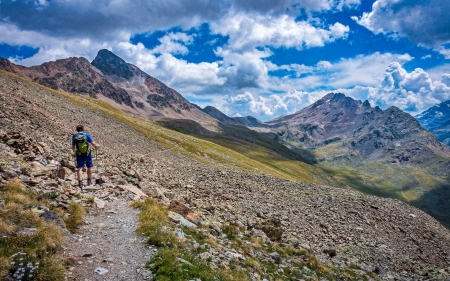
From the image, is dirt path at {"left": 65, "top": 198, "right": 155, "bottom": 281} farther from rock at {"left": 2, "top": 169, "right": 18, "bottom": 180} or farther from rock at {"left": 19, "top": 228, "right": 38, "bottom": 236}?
rock at {"left": 2, "top": 169, "right": 18, "bottom": 180}

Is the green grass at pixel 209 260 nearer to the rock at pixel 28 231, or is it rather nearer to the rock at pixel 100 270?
the rock at pixel 100 270

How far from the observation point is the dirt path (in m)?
11.0

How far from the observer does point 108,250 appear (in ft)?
42.2

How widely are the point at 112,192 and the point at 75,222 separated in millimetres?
6738

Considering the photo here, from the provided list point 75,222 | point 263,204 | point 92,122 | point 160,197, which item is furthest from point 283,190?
point 92,122

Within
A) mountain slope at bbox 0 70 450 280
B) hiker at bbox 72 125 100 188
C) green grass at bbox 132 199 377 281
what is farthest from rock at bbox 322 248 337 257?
hiker at bbox 72 125 100 188

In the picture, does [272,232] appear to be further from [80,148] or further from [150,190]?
[80,148]

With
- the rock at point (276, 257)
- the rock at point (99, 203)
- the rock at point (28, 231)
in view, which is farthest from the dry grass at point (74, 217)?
the rock at point (276, 257)

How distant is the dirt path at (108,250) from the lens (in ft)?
36.1

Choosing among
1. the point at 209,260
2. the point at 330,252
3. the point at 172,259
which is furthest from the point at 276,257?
the point at 330,252

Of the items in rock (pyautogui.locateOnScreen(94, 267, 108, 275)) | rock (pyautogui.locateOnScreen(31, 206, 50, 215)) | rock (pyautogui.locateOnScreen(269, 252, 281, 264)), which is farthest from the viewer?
rock (pyautogui.locateOnScreen(269, 252, 281, 264))

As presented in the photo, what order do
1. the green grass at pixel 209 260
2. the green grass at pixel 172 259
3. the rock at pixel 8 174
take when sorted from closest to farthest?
the green grass at pixel 172 259 → the green grass at pixel 209 260 → the rock at pixel 8 174

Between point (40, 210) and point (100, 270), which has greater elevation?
point (40, 210)

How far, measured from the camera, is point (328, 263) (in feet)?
78.8
